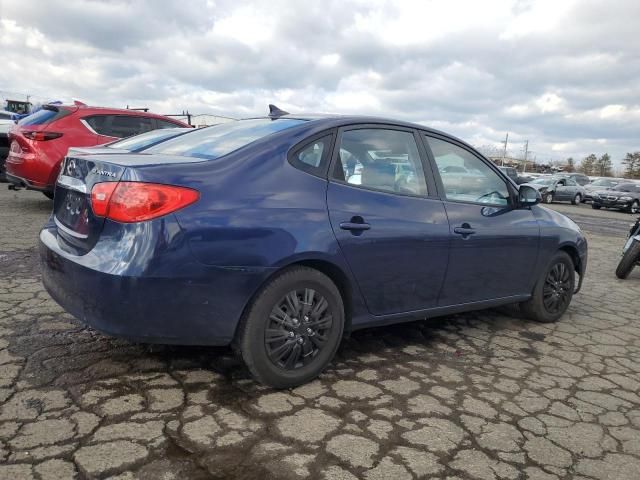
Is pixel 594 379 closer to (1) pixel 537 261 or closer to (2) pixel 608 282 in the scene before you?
(1) pixel 537 261

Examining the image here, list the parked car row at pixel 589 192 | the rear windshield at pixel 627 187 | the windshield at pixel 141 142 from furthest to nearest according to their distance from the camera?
the rear windshield at pixel 627 187
the parked car row at pixel 589 192
the windshield at pixel 141 142

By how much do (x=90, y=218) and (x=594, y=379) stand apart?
10.4ft

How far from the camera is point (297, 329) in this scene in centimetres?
289

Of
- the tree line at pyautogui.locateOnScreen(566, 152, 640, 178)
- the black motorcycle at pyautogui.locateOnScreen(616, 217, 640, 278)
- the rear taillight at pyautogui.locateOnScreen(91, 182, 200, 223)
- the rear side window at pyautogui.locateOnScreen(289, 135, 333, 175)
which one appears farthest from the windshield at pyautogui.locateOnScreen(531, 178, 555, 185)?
the tree line at pyautogui.locateOnScreen(566, 152, 640, 178)

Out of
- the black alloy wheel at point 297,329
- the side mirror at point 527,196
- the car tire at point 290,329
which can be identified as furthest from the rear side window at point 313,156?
the side mirror at point 527,196

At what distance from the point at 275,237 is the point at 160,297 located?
0.62m

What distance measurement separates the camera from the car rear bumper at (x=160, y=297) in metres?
2.49

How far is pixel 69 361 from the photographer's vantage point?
307cm

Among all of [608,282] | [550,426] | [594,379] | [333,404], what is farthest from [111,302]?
[608,282]

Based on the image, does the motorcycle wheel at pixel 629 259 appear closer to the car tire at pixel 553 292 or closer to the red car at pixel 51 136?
the car tire at pixel 553 292

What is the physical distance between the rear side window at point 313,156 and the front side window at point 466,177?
3.00 ft

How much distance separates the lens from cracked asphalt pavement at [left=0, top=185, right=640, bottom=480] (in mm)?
2246

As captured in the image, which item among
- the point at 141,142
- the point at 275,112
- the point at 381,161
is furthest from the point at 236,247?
the point at 275,112

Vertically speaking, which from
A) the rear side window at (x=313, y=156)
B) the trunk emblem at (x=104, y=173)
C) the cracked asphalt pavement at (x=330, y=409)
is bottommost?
the cracked asphalt pavement at (x=330, y=409)
